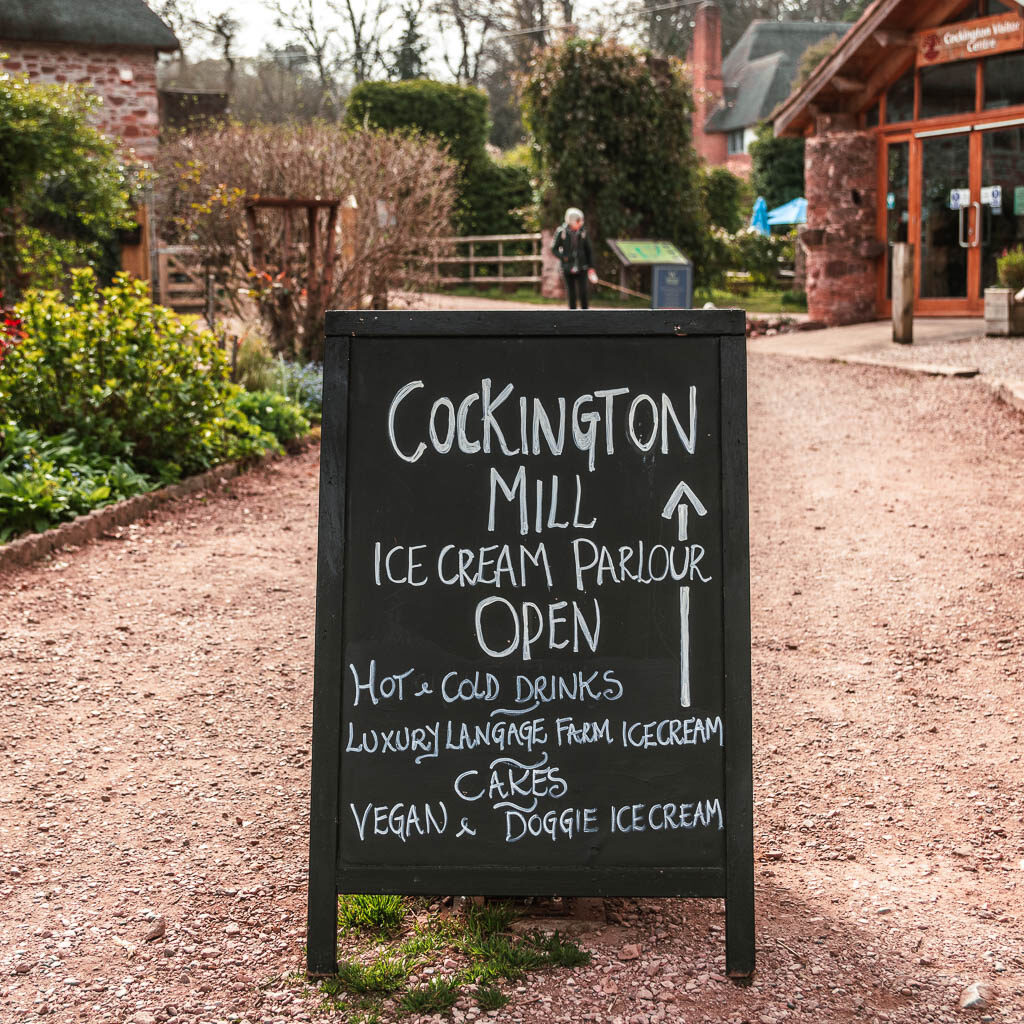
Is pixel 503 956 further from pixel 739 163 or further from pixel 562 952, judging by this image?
pixel 739 163

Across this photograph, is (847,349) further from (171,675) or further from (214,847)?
(214,847)

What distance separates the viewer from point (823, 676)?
4.69m

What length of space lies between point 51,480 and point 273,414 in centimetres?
313

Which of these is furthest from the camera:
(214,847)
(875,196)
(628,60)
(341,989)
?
(628,60)

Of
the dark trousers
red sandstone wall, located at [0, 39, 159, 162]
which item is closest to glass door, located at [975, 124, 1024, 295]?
the dark trousers

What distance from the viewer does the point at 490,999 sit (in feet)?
8.52

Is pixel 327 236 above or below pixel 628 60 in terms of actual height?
below

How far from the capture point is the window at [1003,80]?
16172 mm

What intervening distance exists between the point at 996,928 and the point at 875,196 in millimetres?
16679

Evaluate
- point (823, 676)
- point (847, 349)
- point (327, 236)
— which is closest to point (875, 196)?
point (847, 349)

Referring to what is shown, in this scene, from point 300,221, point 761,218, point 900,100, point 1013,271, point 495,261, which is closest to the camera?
point 300,221


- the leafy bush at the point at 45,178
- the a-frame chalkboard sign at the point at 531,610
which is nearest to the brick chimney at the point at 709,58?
the leafy bush at the point at 45,178

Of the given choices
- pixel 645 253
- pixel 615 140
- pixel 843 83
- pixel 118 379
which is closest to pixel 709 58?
→ pixel 615 140

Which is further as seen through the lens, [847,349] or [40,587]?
[847,349]
